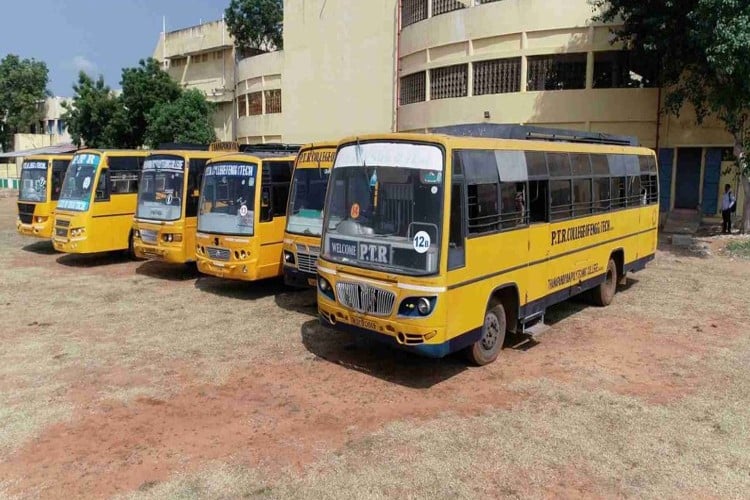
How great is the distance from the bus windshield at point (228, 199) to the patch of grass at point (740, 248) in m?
11.8

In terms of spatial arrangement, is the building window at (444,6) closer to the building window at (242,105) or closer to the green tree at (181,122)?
the building window at (242,105)

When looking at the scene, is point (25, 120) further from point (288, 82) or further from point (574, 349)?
point (574, 349)

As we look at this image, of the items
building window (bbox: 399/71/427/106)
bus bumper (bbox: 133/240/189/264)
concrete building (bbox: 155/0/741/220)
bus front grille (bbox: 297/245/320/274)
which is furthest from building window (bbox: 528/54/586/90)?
bus bumper (bbox: 133/240/189/264)

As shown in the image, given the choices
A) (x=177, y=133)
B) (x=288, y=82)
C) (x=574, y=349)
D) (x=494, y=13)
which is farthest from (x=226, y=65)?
(x=574, y=349)

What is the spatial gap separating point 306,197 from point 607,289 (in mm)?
5231

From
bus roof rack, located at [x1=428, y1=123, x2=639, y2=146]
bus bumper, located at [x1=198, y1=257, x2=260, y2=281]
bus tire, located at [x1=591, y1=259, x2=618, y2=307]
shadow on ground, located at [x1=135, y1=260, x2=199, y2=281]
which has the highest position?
bus roof rack, located at [x1=428, y1=123, x2=639, y2=146]

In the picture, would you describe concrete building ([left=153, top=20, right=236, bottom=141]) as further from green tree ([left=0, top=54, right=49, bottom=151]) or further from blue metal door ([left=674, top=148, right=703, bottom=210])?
blue metal door ([left=674, top=148, right=703, bottom=210])

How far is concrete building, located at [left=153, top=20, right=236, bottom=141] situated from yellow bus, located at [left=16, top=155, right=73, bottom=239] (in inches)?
835

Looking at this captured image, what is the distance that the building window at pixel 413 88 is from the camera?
73.4 feet

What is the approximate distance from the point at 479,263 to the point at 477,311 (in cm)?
53

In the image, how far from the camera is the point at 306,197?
376 inches

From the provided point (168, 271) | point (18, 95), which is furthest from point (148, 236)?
point (18, 95)

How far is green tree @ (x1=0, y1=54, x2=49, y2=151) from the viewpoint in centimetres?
5153

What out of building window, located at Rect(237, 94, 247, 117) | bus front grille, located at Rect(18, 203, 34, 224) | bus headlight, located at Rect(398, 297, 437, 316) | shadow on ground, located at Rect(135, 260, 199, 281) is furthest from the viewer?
building window, located at Rect(237, 94, 247, 117)
